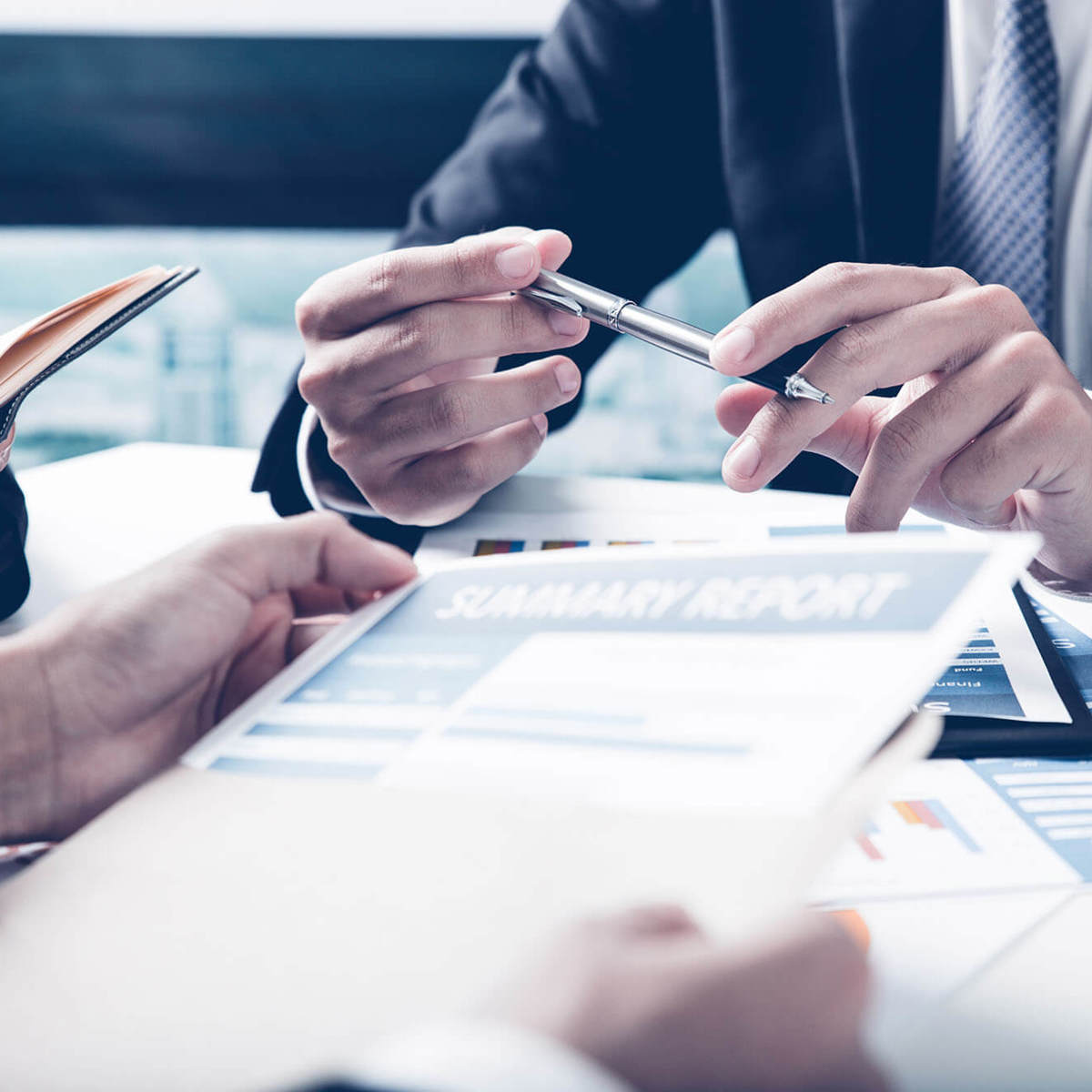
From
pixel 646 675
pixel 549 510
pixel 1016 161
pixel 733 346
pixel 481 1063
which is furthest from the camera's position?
pixel 1016 161

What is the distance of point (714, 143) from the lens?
43.6 inches

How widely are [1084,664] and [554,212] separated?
657 mm

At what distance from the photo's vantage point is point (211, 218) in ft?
5.10

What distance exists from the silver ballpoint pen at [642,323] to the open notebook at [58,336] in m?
0.20

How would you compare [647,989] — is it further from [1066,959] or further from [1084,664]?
[1084,664]

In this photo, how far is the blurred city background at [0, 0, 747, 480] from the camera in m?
1.47

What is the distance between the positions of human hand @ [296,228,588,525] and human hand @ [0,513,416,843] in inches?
7.6

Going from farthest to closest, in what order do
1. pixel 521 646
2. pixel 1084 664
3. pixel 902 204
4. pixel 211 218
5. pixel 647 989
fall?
pixel 211 218
pixel 902 204
pixel 1084 664
pixel 521 646
pixel 647 989

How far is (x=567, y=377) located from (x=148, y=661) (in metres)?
0.30

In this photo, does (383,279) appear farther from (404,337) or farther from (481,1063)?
(481,1063)

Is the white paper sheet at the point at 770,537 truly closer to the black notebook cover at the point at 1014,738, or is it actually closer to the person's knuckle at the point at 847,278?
the black notebook cover at the point at 1014,738

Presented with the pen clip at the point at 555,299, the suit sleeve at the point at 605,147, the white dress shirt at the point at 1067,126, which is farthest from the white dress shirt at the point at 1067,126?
the pen clip at the point at 555,299

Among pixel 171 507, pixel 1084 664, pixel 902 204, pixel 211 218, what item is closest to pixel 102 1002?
pixel 1084 664

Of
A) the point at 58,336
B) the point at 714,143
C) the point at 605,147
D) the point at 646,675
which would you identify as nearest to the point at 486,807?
the point at 646,675
